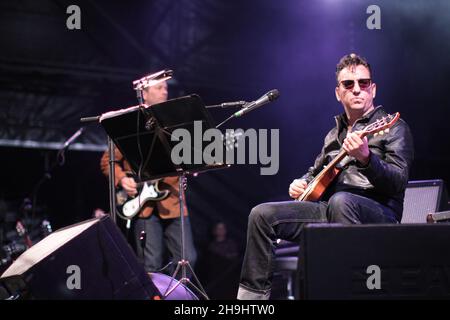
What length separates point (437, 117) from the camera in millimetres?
9336

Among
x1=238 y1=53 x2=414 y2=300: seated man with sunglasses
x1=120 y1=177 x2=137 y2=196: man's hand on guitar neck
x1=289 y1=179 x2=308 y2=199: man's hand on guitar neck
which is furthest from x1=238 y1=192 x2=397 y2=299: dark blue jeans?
x1=120 y1=177 x2=137 y2=196: man's hand on guitar neck

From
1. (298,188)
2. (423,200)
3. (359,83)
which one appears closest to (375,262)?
(298,188)

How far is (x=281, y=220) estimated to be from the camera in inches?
160

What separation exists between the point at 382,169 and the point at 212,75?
6165 millimetres

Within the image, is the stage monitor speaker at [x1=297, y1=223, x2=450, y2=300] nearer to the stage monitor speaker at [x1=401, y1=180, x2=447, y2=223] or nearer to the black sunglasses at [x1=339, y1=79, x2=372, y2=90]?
the black sunglasses at [x1=339, y1=79, x2=372, y2=90]

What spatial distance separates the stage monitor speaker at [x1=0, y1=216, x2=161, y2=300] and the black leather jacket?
1.46 metres

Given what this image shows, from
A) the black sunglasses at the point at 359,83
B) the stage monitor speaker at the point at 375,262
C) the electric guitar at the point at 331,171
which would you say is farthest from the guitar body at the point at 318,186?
the stage monitor speaker at the point at 375,262

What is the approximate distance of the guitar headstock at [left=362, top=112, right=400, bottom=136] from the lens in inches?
159

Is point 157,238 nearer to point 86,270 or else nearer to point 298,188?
point 298,188

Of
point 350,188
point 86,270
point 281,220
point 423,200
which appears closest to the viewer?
point 86,270

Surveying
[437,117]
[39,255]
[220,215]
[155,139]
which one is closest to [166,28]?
[220,215]

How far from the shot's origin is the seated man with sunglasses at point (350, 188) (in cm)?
383

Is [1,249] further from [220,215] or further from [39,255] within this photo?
[220,215]

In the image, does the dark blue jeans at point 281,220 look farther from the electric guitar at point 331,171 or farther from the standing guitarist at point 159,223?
the standing guitarist at point 159,223
